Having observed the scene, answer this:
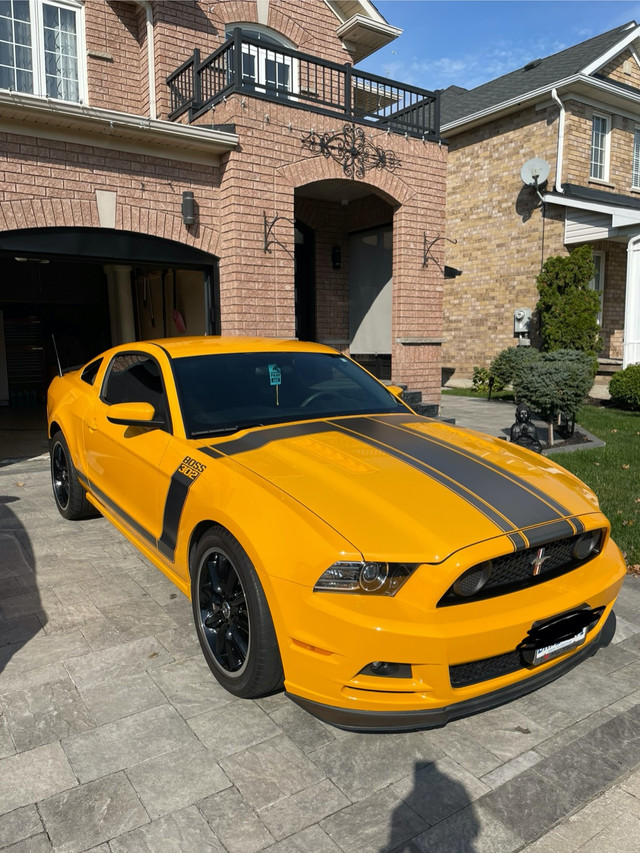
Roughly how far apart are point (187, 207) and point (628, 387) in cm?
975

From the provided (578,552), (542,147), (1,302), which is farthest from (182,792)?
(542,147)

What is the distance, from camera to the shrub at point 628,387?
13.2m

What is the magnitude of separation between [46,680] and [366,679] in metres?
1.73

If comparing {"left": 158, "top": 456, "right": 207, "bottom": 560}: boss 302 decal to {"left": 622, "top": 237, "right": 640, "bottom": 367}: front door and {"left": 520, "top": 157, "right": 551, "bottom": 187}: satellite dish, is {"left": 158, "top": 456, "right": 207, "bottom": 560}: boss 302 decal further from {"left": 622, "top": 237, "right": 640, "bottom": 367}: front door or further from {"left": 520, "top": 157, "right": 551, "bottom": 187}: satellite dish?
{"left": 520, "top": 157, "right": 551, "bottom": 187}: satellite dish

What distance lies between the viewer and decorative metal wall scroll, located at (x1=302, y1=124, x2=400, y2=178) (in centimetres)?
973

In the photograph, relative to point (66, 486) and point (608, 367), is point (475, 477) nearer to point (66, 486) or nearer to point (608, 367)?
point (66, 486)

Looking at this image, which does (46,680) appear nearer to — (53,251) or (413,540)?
(413,540)

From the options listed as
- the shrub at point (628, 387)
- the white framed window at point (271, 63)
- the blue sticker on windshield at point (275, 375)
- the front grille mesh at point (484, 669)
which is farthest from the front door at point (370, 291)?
the front grille mesh at point (484, 669)

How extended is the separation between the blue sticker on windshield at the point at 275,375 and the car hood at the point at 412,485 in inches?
18.1

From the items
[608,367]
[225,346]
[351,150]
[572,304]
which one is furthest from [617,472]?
[608,367]

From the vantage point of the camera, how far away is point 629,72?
58.3 feet

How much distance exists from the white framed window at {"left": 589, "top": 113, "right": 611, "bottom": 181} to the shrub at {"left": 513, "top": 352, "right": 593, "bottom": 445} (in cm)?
1082

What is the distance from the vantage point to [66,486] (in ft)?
18.4

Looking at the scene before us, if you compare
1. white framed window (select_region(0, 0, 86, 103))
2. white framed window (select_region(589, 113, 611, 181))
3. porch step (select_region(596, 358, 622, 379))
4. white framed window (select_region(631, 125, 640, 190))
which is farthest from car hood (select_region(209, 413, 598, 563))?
white framed window (select_region(631, 125, 640, 190))
